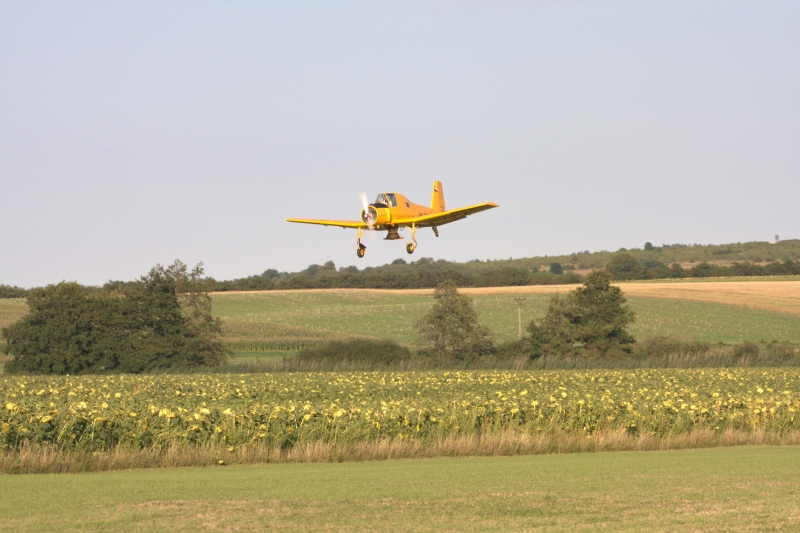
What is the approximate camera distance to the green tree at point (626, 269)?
153250 mm

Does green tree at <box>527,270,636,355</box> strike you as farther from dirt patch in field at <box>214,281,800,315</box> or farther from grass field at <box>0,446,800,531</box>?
grass field at <box>0,446,800,531</box>

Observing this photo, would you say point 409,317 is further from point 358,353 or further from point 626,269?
point 626,269

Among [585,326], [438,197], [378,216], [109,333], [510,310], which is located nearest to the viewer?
[378,216]

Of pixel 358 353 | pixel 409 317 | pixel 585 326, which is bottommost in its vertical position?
pixel 358 353

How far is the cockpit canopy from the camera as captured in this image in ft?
83.4

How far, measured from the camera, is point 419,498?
1525 cm

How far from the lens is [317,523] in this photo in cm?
1309

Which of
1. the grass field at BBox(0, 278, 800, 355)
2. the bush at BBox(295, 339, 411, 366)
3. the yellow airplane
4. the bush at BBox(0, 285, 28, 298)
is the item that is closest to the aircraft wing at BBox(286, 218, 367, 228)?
the yellow airplane

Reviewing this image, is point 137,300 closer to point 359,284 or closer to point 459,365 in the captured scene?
point 459,365

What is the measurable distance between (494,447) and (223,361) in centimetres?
5404

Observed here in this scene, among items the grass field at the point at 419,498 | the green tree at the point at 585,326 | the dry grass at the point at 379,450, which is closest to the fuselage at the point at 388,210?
the dry grass at the point at 379,450

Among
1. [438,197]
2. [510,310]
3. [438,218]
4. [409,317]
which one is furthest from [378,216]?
[510,310]

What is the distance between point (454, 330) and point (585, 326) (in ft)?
33.9

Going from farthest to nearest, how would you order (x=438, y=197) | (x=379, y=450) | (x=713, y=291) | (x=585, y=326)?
(x=713, y=291), (x=585, y=326), (x=438, y=197), (x=379, y=450)
